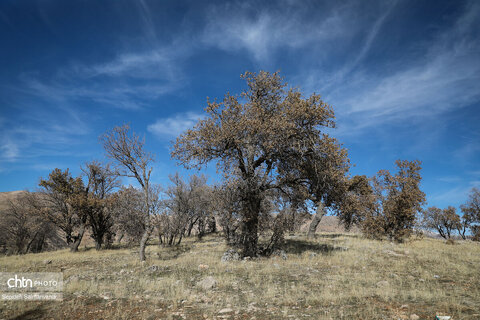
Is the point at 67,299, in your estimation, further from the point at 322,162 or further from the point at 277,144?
the point at 322,162

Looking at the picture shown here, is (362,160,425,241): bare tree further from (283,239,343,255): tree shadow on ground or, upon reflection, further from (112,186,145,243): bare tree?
(112,186,145,243): bare tree

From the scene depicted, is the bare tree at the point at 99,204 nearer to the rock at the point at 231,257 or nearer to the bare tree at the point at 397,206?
the rock at the point at 231,257

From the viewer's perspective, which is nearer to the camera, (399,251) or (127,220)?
(399,251)

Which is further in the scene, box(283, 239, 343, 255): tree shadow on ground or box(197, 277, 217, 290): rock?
box(283, 239, 343, 255): tree shadow on ground

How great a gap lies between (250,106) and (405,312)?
12.2m

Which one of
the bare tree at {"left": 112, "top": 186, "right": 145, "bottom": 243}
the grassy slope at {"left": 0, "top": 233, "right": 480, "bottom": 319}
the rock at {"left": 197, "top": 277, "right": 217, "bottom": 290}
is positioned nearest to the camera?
the grassy slope at {"left": 0, "top": 233, "right": 480, "bottom": 319}

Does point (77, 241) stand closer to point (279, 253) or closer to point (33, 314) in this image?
point (279, 253)

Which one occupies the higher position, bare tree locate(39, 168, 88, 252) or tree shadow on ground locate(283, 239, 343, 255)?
bare tree locate(39, 168, 88, 252)

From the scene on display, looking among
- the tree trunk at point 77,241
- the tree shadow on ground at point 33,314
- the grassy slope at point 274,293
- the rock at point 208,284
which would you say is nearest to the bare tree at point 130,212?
the tree trunk at point 77,241

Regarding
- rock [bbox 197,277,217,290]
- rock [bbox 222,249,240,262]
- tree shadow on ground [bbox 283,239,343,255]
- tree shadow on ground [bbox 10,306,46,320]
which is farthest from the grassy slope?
tree shadow on ground [bbox 283,239,343,255]

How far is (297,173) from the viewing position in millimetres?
15781

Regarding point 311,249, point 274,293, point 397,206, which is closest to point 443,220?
point 397,206

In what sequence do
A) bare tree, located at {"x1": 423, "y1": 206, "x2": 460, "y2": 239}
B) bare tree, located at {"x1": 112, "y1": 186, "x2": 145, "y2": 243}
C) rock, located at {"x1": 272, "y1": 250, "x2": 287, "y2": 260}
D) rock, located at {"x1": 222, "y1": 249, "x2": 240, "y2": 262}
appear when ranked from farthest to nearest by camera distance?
bare tree, located at {"x1": 423, "y1": 206, "x2": 460, "y2": 239}
bare tree, located at {"x1": 112, "y1": 186, "x2": 145, "y2": 243}
rock, located at {"x1": 272, "y1": 250, "x2": 287, "y2": 260}
rock, located at {"x1": 222, "y1": 249, "x2": 240, "y2": 262}

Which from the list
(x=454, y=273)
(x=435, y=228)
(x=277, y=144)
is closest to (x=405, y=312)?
(x=454, y=273)
